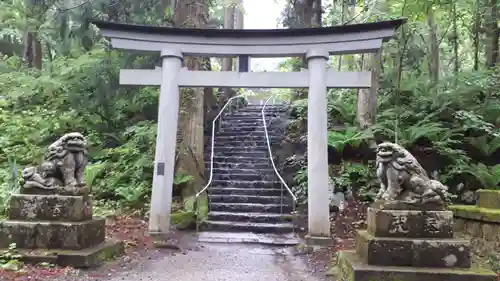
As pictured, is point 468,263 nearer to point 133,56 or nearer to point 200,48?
point 200,48

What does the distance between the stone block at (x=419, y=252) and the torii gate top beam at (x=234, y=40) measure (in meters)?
4.17

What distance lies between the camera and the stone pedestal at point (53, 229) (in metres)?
5.22

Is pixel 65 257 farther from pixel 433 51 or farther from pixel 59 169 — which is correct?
pixel 433 51

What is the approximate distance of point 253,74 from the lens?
7883 millimetres

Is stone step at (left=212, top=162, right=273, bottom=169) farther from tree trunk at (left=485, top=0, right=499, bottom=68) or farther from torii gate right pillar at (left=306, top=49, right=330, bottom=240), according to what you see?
tree trunk at (left=485, top=0, right=499, bottom=68)

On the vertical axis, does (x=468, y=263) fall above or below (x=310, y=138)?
below

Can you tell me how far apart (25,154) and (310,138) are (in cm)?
776

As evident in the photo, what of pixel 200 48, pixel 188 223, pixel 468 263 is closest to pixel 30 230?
pixel 188 223

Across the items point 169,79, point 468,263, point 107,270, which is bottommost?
point 107,270

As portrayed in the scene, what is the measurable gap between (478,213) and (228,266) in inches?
152

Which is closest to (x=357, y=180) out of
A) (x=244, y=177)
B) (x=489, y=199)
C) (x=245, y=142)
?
(x=244, y=177)

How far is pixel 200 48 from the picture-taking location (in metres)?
8.14

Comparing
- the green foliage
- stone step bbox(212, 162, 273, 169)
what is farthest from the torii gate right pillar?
stone step bbox(212, 162, 273, 169)

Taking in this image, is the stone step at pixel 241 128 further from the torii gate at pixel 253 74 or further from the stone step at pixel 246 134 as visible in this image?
the torii gate at pixel 253 74
